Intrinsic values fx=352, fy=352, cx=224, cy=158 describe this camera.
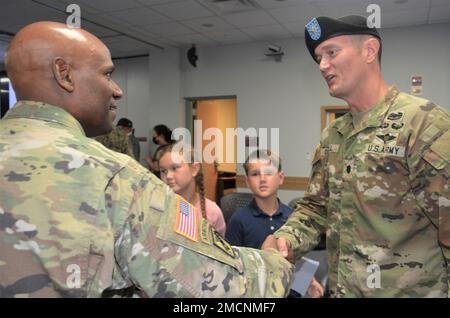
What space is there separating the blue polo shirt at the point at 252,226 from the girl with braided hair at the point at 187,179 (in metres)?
0.15

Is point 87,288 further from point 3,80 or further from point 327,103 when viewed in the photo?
point 3,80

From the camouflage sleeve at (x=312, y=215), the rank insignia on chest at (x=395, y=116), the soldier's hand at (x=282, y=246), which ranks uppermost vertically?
the rank insignia on chest at (x=395, y=116)

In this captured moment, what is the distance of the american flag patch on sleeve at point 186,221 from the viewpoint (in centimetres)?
73

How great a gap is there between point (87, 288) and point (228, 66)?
5578mm

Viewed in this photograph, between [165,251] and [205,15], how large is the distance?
4.24 metres

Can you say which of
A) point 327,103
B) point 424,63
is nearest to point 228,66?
point 327,103

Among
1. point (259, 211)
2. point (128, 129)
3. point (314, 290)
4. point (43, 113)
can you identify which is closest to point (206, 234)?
point (43, 113)

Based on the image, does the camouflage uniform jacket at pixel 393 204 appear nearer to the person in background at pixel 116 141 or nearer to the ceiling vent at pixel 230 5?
the ceiling vent at pixel 230 5

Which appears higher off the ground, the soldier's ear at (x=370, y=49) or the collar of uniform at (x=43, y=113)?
the soldier's ear at (x=370, y=49)

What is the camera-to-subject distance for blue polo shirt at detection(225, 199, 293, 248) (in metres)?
1.97

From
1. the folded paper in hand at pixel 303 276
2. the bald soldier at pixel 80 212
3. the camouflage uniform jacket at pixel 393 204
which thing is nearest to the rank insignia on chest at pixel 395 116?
the camouflage uniform jacket at pixel 393 204

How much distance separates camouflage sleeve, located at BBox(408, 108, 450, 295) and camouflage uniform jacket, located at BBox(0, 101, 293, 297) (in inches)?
25.0

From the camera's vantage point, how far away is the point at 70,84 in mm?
Result: 811

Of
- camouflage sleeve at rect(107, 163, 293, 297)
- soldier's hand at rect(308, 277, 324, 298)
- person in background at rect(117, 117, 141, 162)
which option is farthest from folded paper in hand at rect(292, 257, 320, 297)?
person in background at rect(117, 117, 141, 162)
